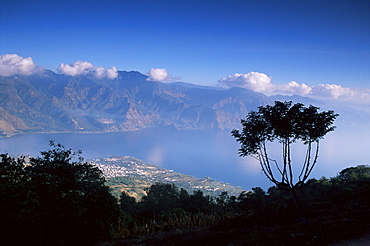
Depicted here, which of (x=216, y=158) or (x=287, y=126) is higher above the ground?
(x=287, y=126)

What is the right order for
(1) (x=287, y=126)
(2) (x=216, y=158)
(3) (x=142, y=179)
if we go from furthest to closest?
(2) (x=216, y=158), (3) (x=142, y=179), (1) (x=287, y=126)

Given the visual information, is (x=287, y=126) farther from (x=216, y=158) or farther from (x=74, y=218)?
(x=216, y=158)

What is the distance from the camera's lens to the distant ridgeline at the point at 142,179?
73500 millimetres

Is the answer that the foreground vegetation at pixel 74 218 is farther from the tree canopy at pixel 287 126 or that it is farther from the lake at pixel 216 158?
the lake at pixel 216 158

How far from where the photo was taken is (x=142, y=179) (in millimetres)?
87812

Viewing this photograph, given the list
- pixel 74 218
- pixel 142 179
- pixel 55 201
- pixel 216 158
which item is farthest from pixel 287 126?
pixel 216 158

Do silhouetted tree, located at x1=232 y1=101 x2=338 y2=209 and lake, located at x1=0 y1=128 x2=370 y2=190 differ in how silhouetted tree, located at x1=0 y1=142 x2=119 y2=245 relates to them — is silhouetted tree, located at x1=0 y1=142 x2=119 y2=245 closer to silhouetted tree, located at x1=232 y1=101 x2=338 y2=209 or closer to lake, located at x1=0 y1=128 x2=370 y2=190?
silhouetted tree, located at x1=232 y1=101 x2=338 y2=209

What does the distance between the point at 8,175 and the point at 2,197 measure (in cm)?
119

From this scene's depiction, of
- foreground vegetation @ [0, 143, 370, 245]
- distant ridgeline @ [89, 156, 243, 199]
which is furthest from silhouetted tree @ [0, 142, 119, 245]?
distant ridgeline @ [89, 156, 243, 199]

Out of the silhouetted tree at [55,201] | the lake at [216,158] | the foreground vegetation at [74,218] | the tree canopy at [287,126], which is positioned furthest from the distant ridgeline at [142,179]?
the silhouetted tree at [55,201]

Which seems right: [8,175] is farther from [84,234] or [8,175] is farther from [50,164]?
[84,234]

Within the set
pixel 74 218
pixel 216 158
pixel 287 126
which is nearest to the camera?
pixel 74 218

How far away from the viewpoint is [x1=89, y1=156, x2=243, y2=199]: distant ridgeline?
73500 mm

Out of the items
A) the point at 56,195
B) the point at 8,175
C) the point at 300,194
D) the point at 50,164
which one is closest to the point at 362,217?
the point at 56,195
